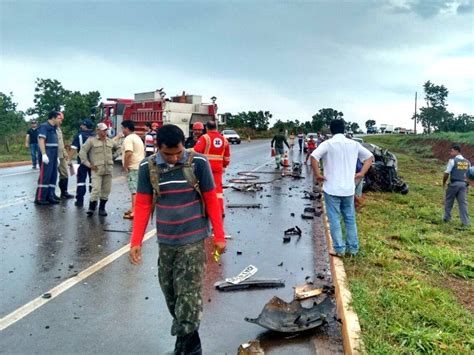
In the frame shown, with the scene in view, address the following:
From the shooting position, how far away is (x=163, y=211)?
3.83 m

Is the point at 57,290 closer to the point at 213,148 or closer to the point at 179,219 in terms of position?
the point at 179,219

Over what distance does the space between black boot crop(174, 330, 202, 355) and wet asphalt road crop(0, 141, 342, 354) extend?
253 millimetres

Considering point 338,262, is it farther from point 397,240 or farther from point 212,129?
point 212,129

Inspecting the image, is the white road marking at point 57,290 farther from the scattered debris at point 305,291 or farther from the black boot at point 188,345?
the scattered debris at point 305,291

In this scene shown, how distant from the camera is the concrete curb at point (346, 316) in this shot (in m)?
4.02

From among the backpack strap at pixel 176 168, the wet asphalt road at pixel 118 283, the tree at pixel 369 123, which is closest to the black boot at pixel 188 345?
the wet asphalt road at pixel 118 283

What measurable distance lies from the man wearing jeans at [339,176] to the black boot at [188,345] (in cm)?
336

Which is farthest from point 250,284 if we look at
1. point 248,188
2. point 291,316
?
point 248,188

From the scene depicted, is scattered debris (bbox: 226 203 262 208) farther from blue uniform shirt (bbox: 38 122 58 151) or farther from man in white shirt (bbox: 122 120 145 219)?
blue uniform shirt (bbox: 38 122 58 151)

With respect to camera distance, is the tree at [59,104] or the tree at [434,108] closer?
the tree at [59,104]

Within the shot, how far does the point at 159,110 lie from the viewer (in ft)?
69.4

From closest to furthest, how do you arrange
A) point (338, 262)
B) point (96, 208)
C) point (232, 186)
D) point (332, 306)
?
point (332, 306) → point (338, 262) → point (96, 208) → point (232, 186)

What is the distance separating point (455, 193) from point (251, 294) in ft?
23.0

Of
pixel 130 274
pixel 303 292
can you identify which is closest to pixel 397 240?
pixel 303 292
